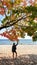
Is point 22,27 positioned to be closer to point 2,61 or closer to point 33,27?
point 33,27

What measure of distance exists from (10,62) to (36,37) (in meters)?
3.35

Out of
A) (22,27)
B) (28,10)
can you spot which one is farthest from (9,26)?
(28,10)

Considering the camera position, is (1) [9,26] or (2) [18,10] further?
(1) [9,26]

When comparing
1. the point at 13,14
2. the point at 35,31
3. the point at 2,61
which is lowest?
the point at 2,61

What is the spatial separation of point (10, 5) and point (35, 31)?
278 centimetres

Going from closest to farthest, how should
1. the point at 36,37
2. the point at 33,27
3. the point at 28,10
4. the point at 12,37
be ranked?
the point at 28,10, the point at 33,27, the point at 36,37, the point at 12,37

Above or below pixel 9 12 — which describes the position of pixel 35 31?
below

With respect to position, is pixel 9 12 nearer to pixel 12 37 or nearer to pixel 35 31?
pixel 35 31

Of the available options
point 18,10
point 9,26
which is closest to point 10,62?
point 9,26

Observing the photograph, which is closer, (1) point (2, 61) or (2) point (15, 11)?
(2) point (15, 11)

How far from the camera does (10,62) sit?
70.7 feet

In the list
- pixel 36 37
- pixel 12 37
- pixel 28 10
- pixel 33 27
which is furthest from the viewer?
pixel 12 37

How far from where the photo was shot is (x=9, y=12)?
21016mm

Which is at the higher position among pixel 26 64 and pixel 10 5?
pixel 10 5
